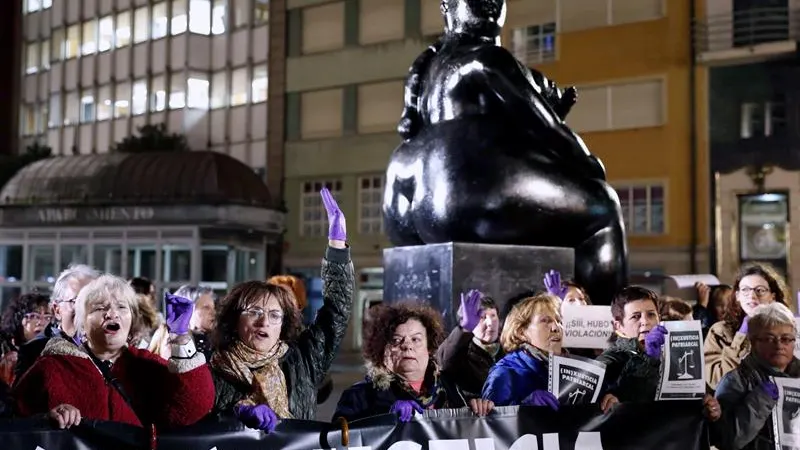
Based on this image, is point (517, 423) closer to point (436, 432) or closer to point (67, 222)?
point (436, 432)

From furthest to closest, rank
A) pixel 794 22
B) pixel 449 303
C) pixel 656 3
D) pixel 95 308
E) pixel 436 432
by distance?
pixel 656 3 → pixel 794 22 → pixel 449 303 → pixel 436 432 → pixel 95 308

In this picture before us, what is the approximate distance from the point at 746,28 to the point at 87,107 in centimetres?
2734

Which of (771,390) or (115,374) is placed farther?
(771,390)

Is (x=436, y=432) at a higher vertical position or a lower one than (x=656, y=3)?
lower

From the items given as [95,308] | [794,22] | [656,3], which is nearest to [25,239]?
[656,3]

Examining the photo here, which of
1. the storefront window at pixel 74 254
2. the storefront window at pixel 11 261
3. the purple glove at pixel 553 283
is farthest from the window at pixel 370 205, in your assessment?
the purple glove at pixel 553 283

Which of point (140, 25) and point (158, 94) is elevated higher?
point (140, 25)

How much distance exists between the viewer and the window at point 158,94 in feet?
127

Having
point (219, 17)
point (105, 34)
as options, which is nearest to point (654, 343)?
point (219, 17)

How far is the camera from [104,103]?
41.2m

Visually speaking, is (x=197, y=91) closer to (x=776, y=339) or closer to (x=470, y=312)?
(x=470, y=312)

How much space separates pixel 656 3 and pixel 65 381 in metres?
25.3

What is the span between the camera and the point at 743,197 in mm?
Answer: 26156

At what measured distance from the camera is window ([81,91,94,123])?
4197 cm
